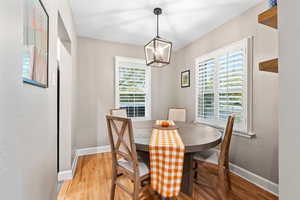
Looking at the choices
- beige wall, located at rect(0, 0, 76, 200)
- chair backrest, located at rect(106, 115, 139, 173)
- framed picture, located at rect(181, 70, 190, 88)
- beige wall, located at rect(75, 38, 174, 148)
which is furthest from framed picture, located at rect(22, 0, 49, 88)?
framed picture, located at rect(181, 70, 190, 88)

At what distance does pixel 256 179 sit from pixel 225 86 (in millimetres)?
1515

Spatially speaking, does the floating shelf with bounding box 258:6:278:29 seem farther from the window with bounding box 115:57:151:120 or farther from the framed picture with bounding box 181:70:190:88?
the window with bounding box 115:57:151:120

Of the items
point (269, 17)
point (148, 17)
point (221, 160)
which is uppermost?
point (148, 17)

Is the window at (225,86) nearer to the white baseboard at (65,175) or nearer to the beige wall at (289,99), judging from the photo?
the beige wall at (289,99)

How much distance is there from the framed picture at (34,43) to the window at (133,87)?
2435 mm

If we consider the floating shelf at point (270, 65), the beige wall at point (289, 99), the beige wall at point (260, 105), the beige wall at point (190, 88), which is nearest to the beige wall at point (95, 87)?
the beige wall at point (190, 88)

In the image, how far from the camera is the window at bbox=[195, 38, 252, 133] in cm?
224

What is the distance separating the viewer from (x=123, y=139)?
143cm

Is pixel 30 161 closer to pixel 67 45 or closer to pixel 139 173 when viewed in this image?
pixel 139 173

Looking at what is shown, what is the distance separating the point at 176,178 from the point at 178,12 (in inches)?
95.6

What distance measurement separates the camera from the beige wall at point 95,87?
3180 millimetres

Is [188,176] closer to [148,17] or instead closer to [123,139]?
[123,139]

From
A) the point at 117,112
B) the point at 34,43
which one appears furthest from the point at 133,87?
the point at 34,43

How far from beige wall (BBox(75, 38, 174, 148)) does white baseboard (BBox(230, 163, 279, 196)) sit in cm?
269
